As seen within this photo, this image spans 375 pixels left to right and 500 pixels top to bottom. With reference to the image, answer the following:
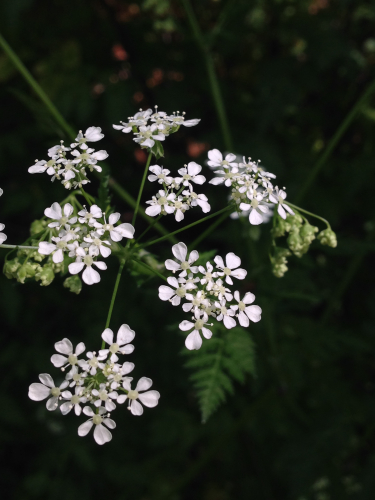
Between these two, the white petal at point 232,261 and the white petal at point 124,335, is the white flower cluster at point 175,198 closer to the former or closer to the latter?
the white petal at point 232,261

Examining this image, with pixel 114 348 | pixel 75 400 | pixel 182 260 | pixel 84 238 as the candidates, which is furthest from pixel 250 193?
pixel 75 400

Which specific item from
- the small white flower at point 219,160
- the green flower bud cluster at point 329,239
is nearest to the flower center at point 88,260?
the small white flower at point 219,160

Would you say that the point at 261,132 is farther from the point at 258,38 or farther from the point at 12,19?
the point at 12,19

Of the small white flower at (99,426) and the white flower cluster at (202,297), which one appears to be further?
the white flower cluster at (202,297)

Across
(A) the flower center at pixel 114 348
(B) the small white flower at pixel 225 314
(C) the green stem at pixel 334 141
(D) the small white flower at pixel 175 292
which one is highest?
(C) the green stem at pixel 334 141

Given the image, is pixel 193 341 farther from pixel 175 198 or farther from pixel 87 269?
pixel 175 198

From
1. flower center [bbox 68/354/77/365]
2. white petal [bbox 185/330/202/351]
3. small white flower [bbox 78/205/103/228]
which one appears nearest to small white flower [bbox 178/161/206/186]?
small white flower [bbox 78/205/103/228]

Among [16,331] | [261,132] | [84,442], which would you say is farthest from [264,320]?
[16,331]
